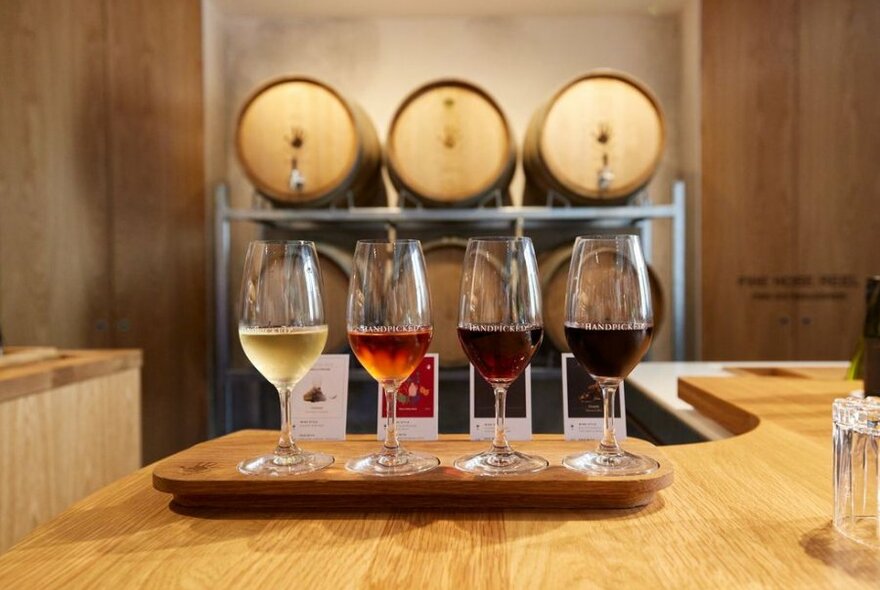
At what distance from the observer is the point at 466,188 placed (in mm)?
2984

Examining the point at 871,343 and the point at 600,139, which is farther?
the point at 600,139

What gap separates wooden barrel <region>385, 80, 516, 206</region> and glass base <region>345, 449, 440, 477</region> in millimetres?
2246

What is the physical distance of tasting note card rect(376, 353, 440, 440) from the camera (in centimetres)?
90

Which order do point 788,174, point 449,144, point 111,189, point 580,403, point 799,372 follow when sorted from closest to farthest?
point 580,403
point 799,372
point 449,144
point 111,189
point 788,174

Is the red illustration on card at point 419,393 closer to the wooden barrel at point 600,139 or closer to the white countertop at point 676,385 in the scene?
the white countertop at point 676,385

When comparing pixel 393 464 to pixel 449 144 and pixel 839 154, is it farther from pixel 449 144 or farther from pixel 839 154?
pixel 839 154

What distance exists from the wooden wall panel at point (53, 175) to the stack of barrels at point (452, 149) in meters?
0.84

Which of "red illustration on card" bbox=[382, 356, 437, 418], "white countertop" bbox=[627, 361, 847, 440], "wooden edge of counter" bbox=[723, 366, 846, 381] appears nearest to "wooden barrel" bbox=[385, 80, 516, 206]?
"white countertop" bbox=[627, 361, 847, 440]

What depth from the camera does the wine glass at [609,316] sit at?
0.76 metres

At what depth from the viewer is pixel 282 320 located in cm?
78

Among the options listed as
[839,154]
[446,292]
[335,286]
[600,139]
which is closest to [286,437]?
[446,292]

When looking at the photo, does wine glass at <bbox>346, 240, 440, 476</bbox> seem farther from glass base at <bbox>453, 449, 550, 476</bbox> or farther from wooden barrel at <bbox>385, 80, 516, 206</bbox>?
wooden barrel at <bbox>385, 80, 516, 206</bbox>

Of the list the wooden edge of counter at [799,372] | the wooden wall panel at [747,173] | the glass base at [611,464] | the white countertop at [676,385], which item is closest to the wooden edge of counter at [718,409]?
the white countertop at [676,385]

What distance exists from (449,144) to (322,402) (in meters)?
2.21
